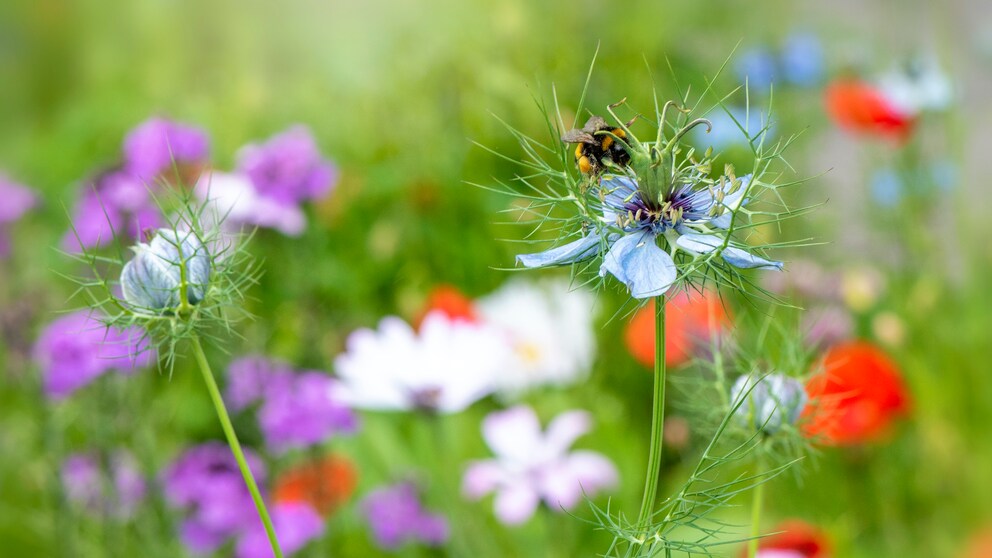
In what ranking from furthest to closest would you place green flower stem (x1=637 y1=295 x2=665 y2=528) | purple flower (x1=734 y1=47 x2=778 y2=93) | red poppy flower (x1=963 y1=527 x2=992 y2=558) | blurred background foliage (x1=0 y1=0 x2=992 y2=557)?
1. purple flower (x1=734 y1=47 x2=778 y2=93)
2. blurred background foliage (x1=0 y1=0 x2=992 y2=557)
3. red poppy flower (x1=963 y1=527 x2=992 y2=558)
4. green flower stem (x1=637 y1=295 x2=665 y2=528)

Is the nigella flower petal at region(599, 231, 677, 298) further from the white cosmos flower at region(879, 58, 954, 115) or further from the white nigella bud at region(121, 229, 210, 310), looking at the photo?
the white cosmos flower at region(879, 58, 954, 115)

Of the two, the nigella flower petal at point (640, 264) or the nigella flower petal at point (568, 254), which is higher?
the nigella flower petal at point (568, 254)

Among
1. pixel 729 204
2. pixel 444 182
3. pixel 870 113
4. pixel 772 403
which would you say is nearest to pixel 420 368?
pixel 772 403

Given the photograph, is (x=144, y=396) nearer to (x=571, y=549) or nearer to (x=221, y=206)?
(x=221, y=206)

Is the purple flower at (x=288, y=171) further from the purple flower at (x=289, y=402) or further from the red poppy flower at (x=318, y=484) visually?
the red poppy flower at (x=318, y=484)

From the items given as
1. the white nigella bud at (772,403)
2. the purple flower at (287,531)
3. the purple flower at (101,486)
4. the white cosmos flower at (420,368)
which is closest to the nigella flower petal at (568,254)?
the white nigella bud at (772,403)

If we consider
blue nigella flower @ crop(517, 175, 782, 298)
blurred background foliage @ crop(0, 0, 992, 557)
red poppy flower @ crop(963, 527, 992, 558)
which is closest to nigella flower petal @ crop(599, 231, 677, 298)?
blue nigella flower @ crop(517, 175, 782, 298)
